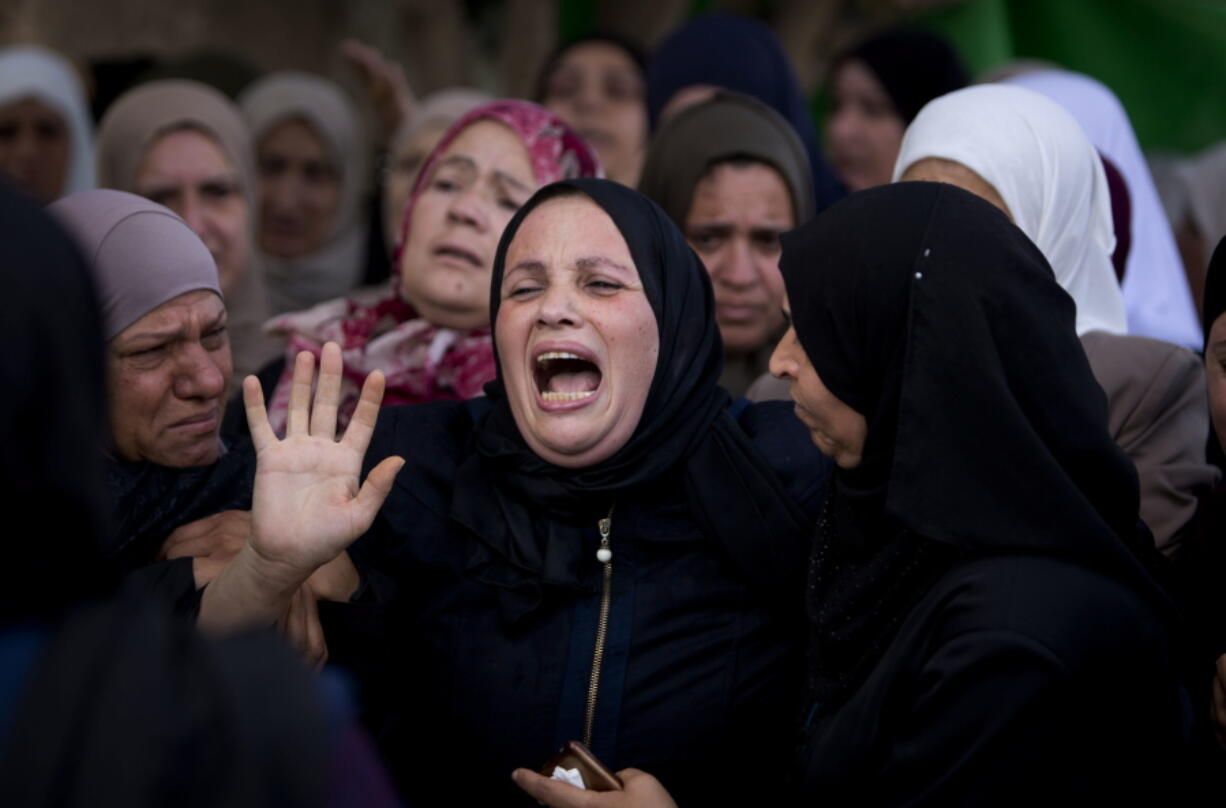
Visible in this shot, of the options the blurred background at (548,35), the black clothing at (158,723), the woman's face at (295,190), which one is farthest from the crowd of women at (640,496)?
the blurred background at (548,35)

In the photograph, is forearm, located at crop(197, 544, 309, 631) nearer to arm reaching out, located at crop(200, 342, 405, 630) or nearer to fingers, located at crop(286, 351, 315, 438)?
arm reaching out, located at crop(200, 342, 405, 630)

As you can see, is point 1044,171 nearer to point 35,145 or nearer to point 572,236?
point 572,236

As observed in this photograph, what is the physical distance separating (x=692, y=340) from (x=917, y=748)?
91cm

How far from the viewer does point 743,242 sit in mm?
3447

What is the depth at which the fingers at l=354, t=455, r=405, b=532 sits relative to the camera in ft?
6.89

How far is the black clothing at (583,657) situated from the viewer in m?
2.33

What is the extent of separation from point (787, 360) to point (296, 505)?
2.60 feet

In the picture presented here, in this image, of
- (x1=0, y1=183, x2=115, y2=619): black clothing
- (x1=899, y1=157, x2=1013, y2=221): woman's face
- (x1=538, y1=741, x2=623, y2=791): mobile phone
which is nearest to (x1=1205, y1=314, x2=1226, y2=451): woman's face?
(x1=899, y1=157, x2=1013, y2=221): woman's face

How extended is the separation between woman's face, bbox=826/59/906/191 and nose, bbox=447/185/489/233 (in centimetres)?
180

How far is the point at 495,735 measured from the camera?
2338mm

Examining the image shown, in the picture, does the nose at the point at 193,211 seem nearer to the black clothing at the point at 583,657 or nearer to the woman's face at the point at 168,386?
the woman's face at the point at 168,386

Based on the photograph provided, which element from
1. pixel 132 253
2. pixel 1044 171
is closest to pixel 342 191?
pixel 132 253

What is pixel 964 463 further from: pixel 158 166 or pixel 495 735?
pixel 158 166

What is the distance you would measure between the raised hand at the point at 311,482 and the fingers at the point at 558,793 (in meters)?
0.46
